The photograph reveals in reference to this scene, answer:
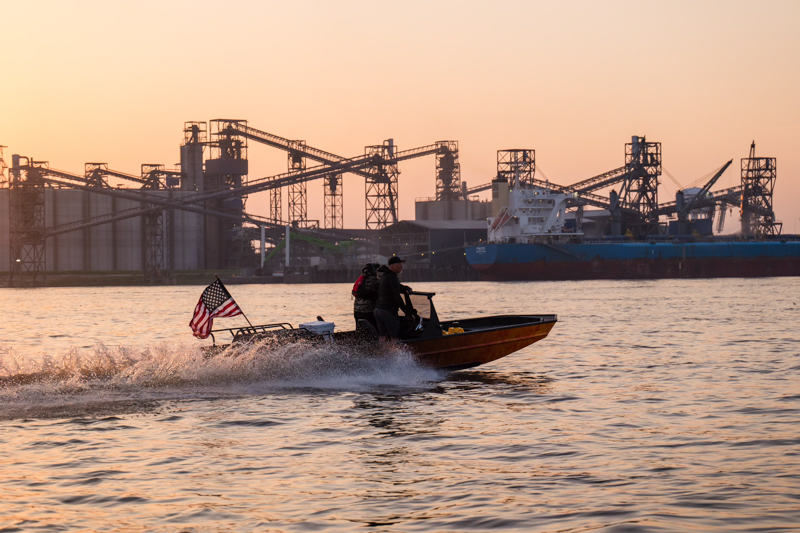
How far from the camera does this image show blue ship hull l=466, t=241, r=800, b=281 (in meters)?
108

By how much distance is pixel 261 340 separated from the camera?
1758cm

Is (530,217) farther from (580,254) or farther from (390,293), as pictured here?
(390,293)

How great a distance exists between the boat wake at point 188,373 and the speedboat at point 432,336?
186 mm

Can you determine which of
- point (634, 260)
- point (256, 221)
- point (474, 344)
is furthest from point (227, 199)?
point (474, 344)

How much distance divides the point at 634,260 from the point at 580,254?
290 inches

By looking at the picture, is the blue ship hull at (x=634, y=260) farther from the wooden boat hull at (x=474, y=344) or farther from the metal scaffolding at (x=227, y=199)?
the wooden boat hull at (x=474, y=344)

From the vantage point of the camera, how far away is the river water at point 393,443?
8938 millimetres

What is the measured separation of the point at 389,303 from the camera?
17.7 meters

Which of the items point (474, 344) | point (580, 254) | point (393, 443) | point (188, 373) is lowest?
point (393, 443)

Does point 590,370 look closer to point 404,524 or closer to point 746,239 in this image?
point 404,524

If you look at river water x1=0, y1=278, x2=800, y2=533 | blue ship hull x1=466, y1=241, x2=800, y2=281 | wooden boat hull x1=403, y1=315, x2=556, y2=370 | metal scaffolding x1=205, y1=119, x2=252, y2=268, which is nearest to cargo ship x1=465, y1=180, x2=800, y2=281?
blue ship hull x1=466, y1=241, x2=800, y2=281

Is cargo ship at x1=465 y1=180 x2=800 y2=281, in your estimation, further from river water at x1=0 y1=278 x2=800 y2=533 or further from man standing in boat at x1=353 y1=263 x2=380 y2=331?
man standing in boat at x1=353 y1=263 x2=380 y2=331

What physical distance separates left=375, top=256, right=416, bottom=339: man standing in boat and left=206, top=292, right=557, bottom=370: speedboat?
0.25 metres

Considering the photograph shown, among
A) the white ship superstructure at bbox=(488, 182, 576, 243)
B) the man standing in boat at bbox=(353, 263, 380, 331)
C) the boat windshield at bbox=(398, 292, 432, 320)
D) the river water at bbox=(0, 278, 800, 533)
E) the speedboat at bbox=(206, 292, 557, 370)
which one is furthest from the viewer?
the white ship superstructure at bbox=(488, 182, 576, 243)
